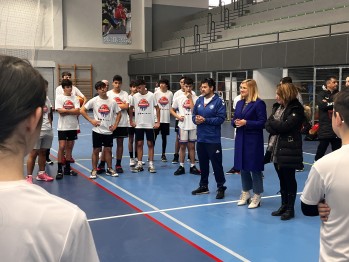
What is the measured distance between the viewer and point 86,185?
638 centimetres

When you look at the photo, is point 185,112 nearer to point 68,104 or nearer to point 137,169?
point 137,169

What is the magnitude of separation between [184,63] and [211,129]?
13.7 meters

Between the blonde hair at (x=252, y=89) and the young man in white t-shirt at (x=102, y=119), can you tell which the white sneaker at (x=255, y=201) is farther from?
the young man in white t-shirt at (x=102, y=119)

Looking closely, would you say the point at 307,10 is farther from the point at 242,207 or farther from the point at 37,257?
the point at 37,257

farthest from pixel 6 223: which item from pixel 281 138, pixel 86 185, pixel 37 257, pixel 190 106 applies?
pixel 190 106

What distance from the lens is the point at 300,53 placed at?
12680mm

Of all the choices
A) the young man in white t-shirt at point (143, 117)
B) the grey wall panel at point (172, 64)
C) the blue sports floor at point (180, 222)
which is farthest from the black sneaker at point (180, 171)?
the grey wall panel at point (172, 64)

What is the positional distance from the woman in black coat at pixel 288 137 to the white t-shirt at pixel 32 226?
4129 millimetres

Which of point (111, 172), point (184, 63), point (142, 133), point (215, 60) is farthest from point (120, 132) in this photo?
point (184, 63)

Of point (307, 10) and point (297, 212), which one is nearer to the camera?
point (297, 212)

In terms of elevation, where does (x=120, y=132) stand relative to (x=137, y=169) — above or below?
above

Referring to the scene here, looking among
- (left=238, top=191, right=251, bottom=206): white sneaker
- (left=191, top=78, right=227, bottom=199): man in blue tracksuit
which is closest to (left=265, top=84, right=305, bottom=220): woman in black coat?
(left=238, top=191, right=251, bottom=206): white sneaker

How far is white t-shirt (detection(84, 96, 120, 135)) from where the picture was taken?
6824 mm

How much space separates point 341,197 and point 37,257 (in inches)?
Result: 55.9
